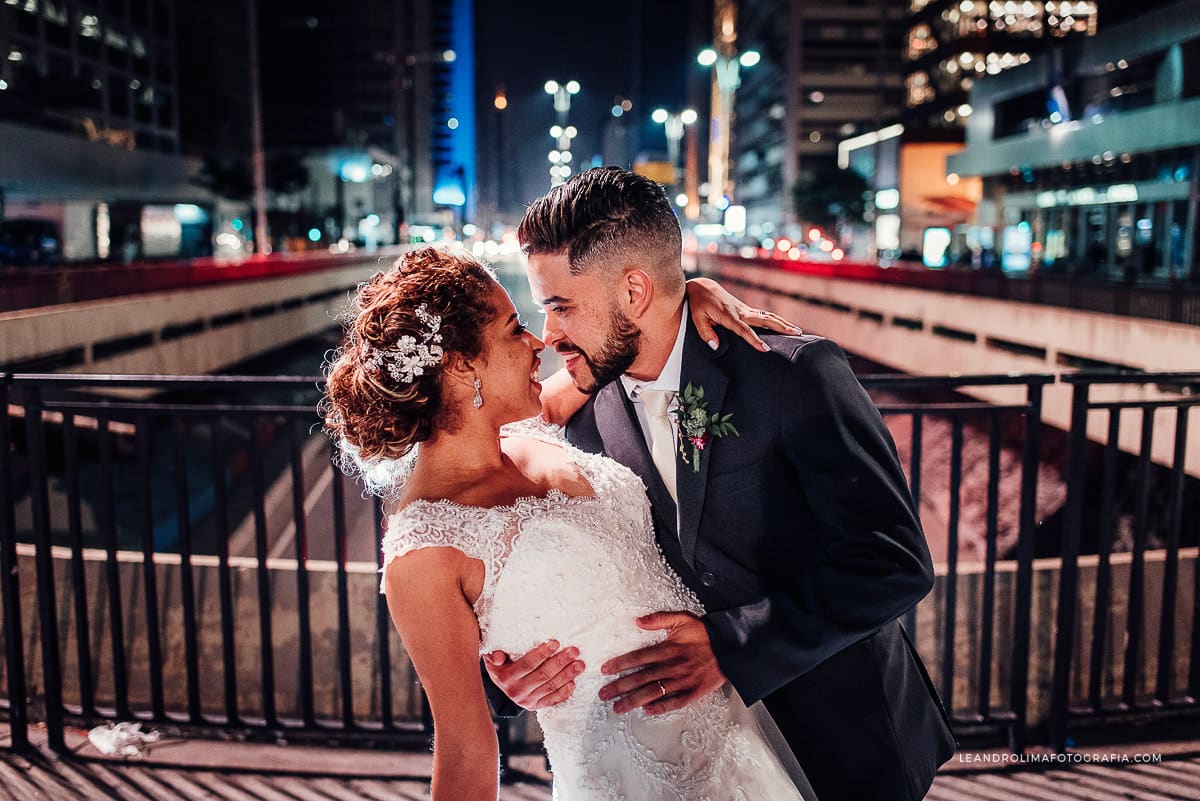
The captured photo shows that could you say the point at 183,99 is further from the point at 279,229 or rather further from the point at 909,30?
the point at 909,30

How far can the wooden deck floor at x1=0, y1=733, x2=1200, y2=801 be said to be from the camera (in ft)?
12.9

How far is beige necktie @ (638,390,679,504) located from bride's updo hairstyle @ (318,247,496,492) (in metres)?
0.47

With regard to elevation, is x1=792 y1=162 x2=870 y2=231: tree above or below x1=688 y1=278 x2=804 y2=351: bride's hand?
above

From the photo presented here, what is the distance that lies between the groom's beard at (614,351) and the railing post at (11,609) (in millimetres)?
3082

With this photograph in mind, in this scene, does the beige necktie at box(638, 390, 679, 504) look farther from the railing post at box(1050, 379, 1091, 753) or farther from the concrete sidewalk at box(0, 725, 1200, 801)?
the railing post at box(1050, 379, 1091, 753)

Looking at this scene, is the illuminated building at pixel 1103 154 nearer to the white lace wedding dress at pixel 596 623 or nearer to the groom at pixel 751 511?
the groom at pixel 751 511

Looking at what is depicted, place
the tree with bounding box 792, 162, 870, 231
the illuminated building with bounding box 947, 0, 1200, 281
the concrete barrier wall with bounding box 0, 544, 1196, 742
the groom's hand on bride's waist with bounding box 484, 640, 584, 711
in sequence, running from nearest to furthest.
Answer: the groom's hand on bride's waist with bounding box 484, 640, 584, 711
the concrete barrier wall with bounding box 0, 544, 1196, 742
the illuminated building with bounding box 947, 0, 1200, 281
the tree with bounding box 792, 162, 870, 231

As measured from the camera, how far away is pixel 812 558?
2172mm

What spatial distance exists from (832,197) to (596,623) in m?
78.4

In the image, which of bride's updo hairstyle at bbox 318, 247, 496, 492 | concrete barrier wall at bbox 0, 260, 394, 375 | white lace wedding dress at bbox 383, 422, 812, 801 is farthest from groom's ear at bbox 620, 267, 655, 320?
concrete barrier wall at bbox 0, 260, 394, 375

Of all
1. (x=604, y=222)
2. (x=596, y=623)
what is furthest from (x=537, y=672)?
(x=604, y=222)

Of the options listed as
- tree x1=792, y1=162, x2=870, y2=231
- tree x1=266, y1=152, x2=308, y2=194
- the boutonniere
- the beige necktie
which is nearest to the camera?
the boutonniere

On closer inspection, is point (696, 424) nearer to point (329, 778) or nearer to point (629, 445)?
point (629, 445)

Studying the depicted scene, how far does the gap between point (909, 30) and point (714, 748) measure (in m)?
92.0
